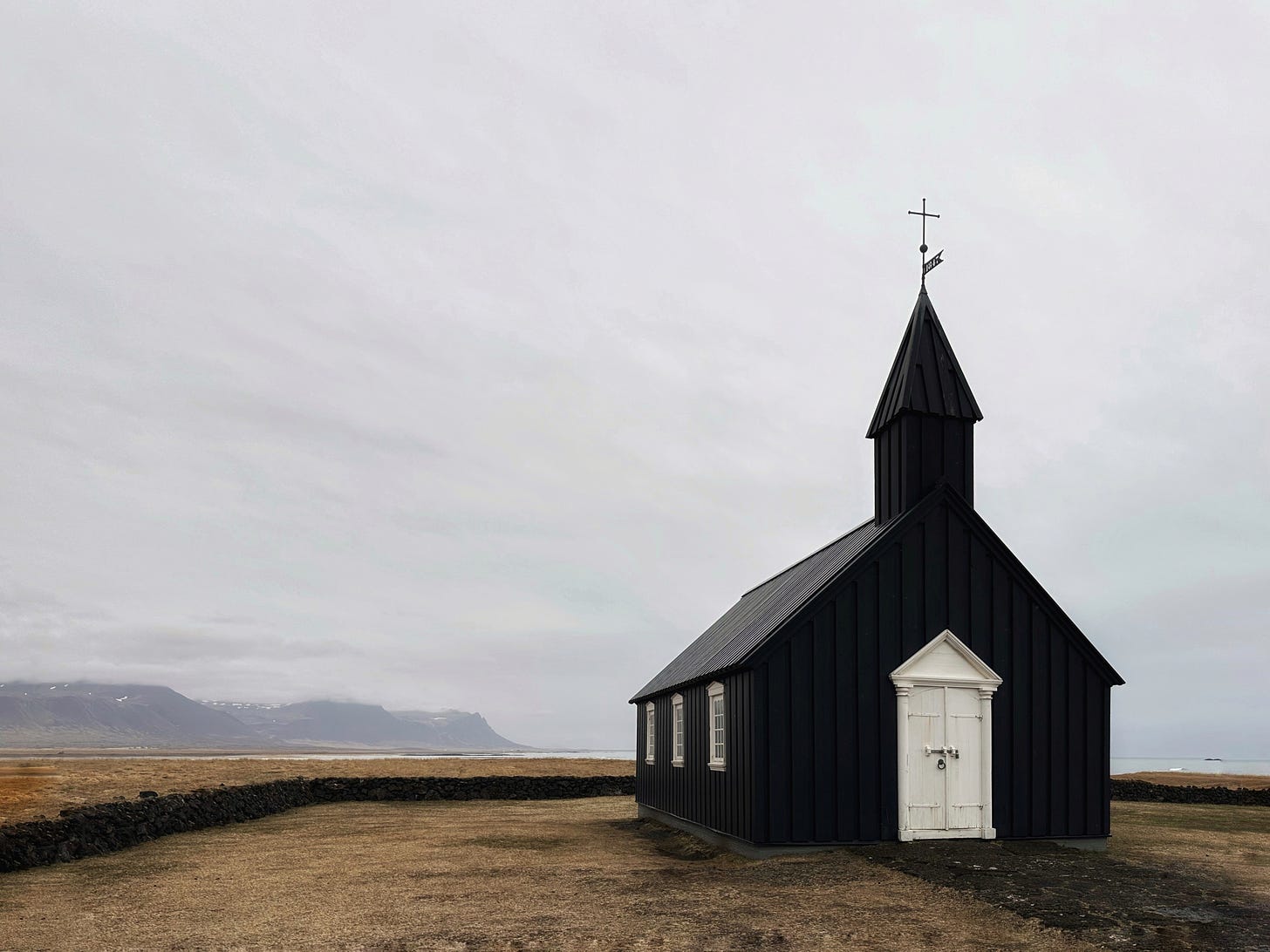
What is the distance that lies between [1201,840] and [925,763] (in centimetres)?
778

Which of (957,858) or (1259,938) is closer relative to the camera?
(1259,938)

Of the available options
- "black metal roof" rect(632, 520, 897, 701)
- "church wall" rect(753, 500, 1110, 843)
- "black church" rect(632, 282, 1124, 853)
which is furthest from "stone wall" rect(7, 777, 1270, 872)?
"church wall" rect(753, 500, 1110, 843)

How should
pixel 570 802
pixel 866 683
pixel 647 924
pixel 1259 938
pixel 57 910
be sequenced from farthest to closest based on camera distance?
1. pixel 570 802
2. pixel 866 683
3. pixel 57 910
4. pixel 647 924
5. pixel 1259 938

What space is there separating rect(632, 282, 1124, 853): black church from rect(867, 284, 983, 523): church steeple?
38 millimetres

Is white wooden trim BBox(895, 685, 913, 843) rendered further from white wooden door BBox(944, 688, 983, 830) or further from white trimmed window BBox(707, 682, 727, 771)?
white trimmed window BBox(707, 682, 727, 771)

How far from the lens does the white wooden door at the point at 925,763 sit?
17672 millimetres

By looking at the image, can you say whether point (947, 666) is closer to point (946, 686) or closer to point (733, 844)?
point (946, 686)

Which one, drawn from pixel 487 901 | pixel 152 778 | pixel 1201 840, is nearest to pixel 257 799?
pixel 152 778

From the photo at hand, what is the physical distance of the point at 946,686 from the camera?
59.8 ft

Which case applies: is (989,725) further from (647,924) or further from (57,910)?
(57,910)

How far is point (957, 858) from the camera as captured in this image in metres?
16.2

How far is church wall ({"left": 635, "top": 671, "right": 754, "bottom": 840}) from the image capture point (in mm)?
17516

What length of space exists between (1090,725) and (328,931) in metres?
13.8

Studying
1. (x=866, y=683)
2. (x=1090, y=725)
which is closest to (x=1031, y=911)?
(x=866, y=683)
